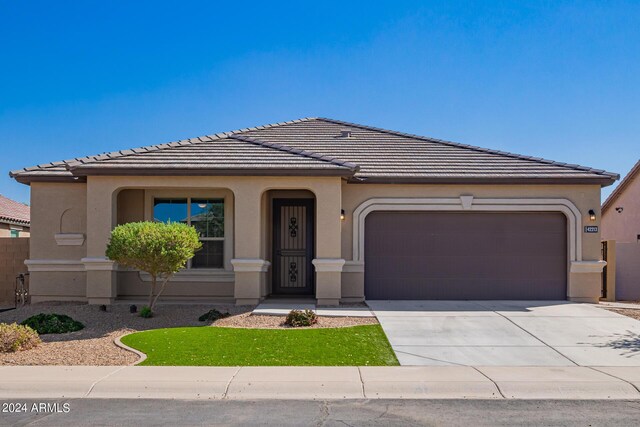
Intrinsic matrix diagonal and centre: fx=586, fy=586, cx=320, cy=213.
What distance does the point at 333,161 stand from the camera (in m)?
14.1

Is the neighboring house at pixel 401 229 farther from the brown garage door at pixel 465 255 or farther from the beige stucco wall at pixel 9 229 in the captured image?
the beige stucco wall at pixel 9 229

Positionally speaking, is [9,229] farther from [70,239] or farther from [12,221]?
[70,239]

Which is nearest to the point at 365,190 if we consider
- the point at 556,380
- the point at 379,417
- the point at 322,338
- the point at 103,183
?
the point at 322,338

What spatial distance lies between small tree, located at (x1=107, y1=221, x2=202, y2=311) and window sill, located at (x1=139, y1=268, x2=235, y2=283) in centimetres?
260

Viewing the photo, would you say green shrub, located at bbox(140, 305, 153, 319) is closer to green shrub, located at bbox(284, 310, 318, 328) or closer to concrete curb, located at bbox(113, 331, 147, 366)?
concrete curb, located at bbox(113, 331, 147, 366)

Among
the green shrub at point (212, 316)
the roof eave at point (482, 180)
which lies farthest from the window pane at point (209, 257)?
the roof eave at point (482, 180)

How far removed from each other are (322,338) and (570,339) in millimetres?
4550

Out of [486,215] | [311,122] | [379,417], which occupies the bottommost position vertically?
[379,417]

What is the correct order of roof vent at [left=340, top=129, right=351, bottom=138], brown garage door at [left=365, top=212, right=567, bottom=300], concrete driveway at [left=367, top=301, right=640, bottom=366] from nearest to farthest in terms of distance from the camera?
concrete driveway at [left=367, top=301, right=640, bottom=366] → brown garage door at [left=365, top=212, right=567, bottom=300] → roof vent at [left=340, top=129, right=351, bottom=138]

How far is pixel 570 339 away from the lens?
1073cm

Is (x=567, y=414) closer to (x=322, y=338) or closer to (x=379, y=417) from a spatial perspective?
(x=379, y=417)

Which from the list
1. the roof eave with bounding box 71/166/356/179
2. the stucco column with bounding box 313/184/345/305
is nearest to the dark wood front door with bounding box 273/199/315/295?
the stucco column with bounding box 313/184/345/305

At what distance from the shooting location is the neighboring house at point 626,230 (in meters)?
17.8

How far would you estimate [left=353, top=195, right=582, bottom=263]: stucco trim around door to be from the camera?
592 inches
